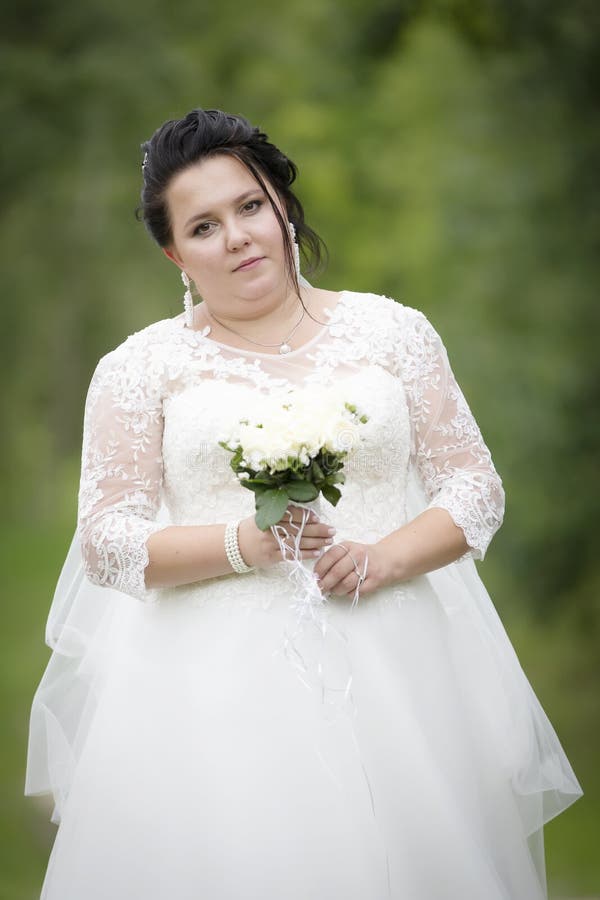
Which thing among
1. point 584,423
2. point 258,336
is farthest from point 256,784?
point 584,423

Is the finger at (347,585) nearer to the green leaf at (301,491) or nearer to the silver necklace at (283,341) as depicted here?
the green leaf at (301,491)

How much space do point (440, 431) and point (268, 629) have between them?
0.64 meters

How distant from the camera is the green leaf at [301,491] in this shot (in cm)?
246

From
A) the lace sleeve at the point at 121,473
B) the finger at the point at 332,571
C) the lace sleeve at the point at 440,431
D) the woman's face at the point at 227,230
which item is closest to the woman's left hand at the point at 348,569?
the finger at the point at 332,571

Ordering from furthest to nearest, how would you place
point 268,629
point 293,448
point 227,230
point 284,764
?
1. point 227,230
2. point 268,629
3. point 284,764
4. point 293,448

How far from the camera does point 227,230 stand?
287 centimetres

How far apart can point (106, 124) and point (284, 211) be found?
6.84 metres

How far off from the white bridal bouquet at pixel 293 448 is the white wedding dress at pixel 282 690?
315 mm

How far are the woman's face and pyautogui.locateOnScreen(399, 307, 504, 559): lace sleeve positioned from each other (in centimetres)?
38

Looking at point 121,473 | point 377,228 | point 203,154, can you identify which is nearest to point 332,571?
point 121,473

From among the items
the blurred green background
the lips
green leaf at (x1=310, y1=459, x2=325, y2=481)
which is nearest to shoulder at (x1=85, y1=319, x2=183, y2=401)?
the lips

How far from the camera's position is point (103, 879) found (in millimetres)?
2666

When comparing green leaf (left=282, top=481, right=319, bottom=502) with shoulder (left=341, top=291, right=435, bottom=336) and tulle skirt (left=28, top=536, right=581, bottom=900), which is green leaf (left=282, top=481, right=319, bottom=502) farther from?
shoulder (left=341, top=291, right=435, bottom=336)

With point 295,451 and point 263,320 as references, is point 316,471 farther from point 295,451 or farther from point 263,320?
point 263,320
